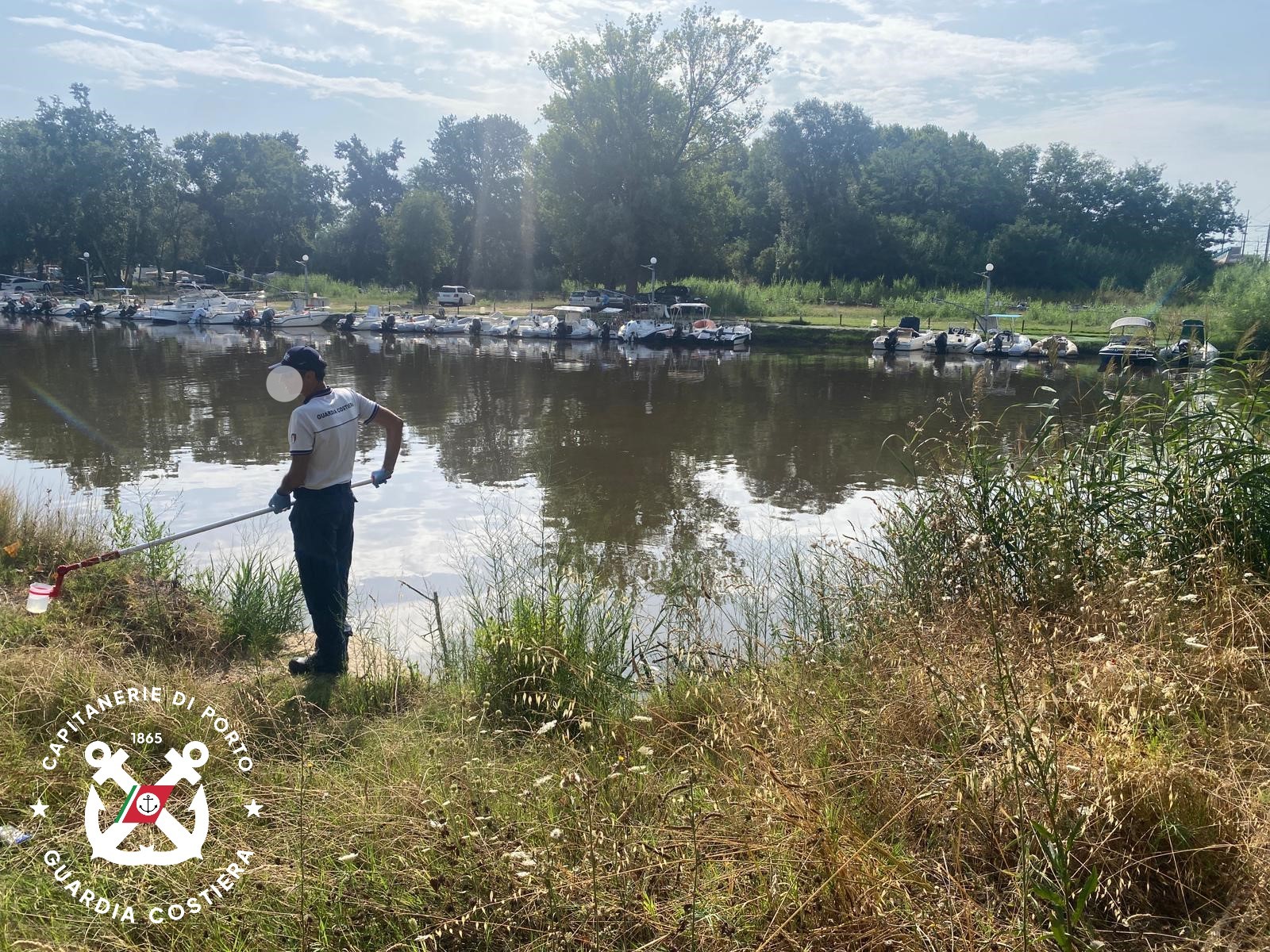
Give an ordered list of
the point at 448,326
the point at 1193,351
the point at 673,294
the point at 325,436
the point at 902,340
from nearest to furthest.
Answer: the point at 325,436 < the point at 1193,351 < the point at 902,340 < the point at 448,326 < the point at 673,294

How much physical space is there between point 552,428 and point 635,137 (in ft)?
122

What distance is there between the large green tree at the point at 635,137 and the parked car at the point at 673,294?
1150mm

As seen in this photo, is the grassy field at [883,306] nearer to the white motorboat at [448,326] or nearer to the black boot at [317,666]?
the white motorboat at [448,326]

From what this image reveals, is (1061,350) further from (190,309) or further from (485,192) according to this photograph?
(485,192)

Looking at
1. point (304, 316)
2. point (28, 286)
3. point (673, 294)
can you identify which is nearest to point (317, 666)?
point (673, 294)

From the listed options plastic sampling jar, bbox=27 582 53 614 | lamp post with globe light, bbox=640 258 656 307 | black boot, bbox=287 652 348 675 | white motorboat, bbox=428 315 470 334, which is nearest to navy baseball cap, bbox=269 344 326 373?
black boot, bbox=287 652 348 675

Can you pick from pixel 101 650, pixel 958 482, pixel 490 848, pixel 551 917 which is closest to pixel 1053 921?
pixel 551 917

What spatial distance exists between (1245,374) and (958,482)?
158cm

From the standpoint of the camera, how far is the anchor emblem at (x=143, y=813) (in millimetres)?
2896

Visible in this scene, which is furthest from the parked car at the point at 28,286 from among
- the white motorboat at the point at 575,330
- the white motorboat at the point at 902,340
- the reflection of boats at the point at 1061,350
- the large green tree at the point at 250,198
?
the reflection of boats at the point at 1061,350

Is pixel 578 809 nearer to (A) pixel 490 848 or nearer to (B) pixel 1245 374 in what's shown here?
(A) pixel 490 848

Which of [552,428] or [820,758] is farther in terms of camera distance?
[552,428]

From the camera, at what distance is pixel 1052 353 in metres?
5.87

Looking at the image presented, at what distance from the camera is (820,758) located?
309 centimetres
